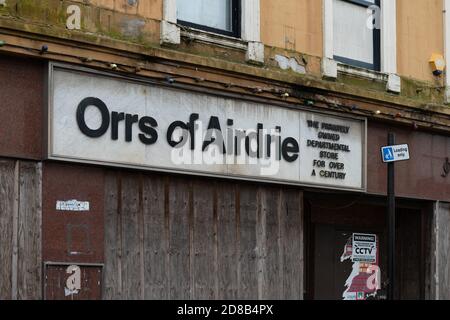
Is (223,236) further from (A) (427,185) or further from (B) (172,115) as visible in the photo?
(A) (427,185)

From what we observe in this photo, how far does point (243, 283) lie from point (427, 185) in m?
4.20

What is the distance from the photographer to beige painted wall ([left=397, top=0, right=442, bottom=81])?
51.7ft

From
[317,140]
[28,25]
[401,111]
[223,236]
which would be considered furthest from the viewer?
[401,111]

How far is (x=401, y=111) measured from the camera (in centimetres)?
1509

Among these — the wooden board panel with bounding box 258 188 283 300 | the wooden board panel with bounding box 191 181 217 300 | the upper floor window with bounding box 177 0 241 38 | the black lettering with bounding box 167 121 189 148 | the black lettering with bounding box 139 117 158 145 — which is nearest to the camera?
the black lettering with bounding box 139 117 158 145

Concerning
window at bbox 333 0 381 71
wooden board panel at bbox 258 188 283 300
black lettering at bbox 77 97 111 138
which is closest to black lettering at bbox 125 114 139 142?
black lettering at bbox 77 97 111 138

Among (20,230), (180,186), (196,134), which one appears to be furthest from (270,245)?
(20,230)

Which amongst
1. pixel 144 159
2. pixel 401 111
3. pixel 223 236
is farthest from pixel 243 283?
pixel 401 111

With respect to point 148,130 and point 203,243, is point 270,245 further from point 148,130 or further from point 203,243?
point 148,130

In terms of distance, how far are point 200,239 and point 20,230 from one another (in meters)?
2.60

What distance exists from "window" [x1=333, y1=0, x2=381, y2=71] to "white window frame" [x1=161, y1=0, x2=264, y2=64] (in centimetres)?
183

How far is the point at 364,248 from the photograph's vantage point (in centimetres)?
1584

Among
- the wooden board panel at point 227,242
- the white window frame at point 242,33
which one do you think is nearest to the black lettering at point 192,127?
the wooden board panel at point 227,242

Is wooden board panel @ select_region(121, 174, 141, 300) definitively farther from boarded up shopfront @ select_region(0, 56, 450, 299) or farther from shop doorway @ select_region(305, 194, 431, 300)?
shop doorway @ select_region(305, 194, 431, 300)
